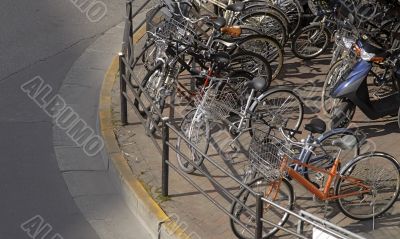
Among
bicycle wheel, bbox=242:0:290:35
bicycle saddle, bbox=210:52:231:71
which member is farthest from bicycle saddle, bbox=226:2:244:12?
bicycle saddle, bbox=210:52:231:71

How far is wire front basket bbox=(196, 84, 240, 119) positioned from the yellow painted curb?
1.07 metres

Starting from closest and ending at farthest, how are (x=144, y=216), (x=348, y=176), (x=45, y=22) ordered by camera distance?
(x=348, y=176) → (x=144, y=216) → (x=45, y=22)

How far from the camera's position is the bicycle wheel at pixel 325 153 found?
672 centimetres

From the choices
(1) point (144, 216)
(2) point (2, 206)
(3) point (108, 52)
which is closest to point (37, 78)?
(3) point (108, 52)

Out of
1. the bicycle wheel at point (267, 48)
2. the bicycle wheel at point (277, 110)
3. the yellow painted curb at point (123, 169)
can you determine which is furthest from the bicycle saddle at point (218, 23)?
the yellow painted curb at point (123, 169)

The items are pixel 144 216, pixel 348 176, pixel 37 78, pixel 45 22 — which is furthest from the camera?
pixel 45 22

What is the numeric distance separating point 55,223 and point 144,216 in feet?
2.98

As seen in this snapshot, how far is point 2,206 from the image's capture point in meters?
7.18

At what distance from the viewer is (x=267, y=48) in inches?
367

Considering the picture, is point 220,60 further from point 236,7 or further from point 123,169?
point 123,169

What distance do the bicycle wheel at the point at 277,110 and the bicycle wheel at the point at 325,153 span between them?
415 millimetres

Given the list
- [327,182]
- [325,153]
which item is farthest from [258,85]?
[327,182]

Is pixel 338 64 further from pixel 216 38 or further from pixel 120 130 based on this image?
pixel 120 130

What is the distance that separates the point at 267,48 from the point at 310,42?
39.6 inches
